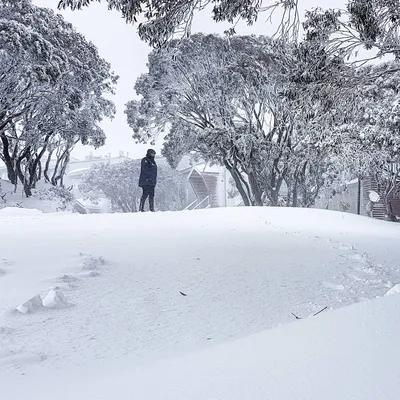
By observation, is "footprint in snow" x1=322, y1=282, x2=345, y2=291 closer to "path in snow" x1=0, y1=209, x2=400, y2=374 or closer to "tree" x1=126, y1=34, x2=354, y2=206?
"path in snow" x1=0, y1=209, x2=400, y2=374

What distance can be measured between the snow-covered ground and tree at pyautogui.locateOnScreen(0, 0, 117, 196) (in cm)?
557

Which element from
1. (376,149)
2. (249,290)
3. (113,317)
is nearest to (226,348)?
(113,317)

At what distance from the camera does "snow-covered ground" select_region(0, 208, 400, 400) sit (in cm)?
169

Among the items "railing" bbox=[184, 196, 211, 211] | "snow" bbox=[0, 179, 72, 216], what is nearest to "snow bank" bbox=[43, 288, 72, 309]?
"snow" bbox=[0, 179, 72, 216]

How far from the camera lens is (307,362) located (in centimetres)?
177

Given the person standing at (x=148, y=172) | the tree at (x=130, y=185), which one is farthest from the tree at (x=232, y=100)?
the tree at (x=130, y=185)

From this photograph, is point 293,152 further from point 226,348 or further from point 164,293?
point 226,348

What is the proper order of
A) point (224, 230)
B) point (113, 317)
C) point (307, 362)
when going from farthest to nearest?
point (224, 230), point (113, 317), point (307, 362)

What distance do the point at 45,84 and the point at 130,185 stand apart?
22.2 meters

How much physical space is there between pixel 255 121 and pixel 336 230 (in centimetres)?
1010

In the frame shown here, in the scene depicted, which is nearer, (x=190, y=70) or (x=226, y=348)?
(x=226, y=348)

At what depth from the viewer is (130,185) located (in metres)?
36.5

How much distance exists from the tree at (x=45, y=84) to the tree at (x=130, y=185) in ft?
47.2

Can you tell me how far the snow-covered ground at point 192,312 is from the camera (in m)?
1.69
